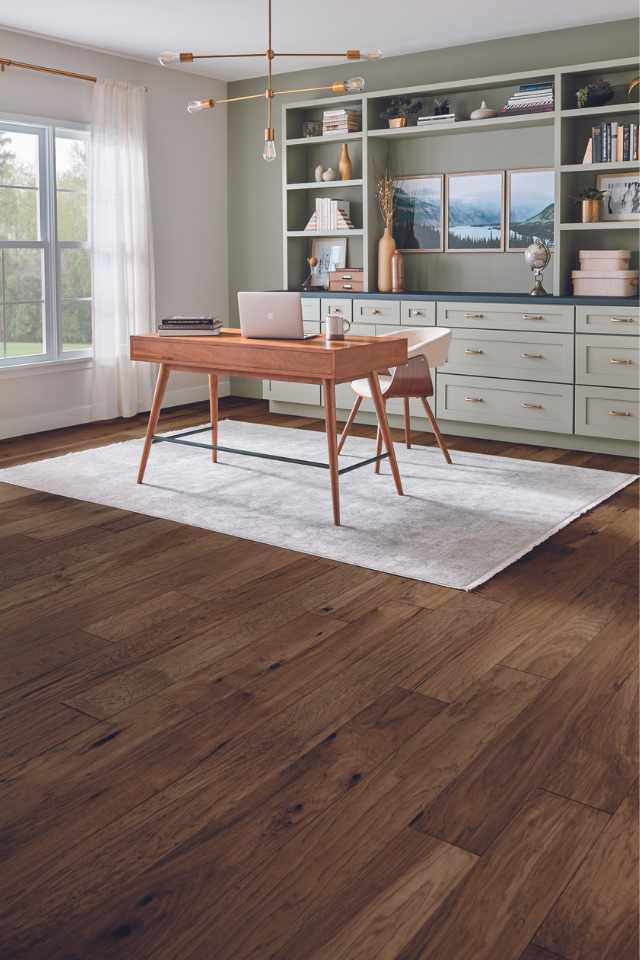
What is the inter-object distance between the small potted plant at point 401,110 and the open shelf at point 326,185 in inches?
17.3

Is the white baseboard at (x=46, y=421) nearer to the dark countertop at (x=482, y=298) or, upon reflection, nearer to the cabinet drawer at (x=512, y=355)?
the dark countertop at (x=482, y=298)

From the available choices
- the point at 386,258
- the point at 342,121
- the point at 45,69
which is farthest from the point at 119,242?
the point at 386,258

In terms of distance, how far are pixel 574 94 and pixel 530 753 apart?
15.1ft

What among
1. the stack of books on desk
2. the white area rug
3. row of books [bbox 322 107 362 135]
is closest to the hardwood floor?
the white area rug

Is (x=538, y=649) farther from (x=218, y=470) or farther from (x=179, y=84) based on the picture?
(x=179, y=84)

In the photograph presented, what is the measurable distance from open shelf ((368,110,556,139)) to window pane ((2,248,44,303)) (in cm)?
239

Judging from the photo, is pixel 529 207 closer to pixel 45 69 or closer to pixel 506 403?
pixel 506 403

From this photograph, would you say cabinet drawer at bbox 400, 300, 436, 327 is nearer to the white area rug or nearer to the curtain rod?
the white area rug

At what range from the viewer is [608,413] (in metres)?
5.36

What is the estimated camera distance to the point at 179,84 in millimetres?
6918

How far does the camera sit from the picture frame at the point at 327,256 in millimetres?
6816

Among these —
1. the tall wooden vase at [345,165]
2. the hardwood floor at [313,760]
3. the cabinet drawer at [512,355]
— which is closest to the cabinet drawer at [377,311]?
the cabinet drawer at [512,355]

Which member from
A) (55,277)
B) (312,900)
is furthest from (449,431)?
(312,900)

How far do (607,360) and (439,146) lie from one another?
80.1 inches
